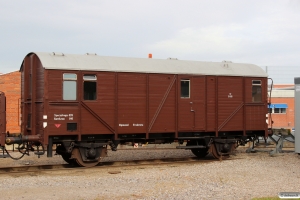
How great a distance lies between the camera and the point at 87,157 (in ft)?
50.6

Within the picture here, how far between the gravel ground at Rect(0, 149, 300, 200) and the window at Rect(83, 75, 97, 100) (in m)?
2.57

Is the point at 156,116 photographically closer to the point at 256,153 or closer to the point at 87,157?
the point at 87,157

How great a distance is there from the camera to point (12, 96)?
27.4 metres

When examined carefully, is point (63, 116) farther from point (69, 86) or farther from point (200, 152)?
point (200, 152)

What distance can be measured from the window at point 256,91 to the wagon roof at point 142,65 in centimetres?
35

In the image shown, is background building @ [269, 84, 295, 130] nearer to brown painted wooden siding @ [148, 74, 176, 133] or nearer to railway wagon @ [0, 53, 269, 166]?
railway wagon @ [0, 53, 269, 166]

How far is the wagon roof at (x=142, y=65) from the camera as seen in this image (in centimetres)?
1498

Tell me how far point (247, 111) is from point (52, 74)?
27.7ft

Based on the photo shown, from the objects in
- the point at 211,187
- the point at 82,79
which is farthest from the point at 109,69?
the point at 211,187

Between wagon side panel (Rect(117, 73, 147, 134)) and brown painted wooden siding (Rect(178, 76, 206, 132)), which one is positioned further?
brown painted wooden siding (Rect(178, 76, 206, 132))

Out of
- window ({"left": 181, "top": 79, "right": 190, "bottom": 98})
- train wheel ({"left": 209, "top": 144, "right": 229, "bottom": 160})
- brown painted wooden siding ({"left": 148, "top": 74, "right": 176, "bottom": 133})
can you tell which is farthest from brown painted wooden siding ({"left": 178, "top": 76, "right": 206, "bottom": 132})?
train wheel ({"left": 209, "top": 144, "right": 229, "bottom": 160})

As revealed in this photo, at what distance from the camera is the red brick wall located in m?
26.9

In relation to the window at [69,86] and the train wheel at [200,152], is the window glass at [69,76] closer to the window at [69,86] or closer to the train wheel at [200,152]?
the window at [69,86]

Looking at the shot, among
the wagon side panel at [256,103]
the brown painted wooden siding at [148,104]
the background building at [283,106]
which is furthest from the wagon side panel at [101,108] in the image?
the background building at [283,106]
